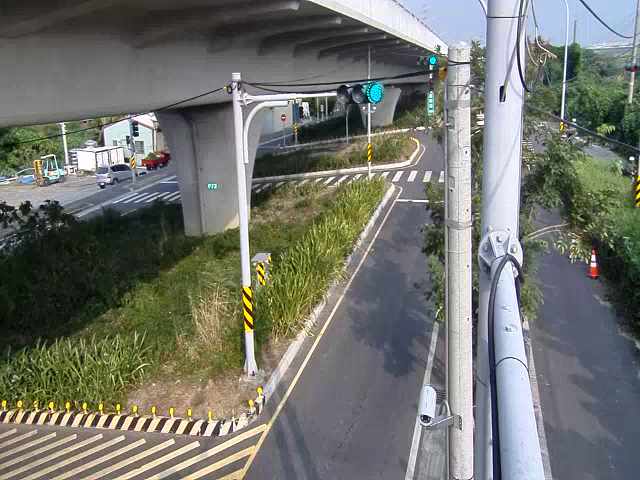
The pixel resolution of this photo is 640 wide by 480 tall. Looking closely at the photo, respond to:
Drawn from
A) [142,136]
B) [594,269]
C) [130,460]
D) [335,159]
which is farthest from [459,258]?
[142,136]

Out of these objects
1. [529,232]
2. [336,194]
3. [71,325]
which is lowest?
[71,325]

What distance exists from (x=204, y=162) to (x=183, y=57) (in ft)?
21.4

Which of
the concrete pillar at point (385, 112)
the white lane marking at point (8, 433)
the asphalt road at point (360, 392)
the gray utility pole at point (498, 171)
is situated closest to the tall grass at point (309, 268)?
the asphalt road at point (360, 392)

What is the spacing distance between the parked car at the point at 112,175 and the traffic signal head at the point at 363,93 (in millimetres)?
36405

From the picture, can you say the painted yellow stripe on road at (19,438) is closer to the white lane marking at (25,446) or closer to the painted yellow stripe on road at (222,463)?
the white lane marking at (25,446)

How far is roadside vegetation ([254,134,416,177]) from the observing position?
33.9 metres

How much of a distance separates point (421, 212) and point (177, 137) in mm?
9223

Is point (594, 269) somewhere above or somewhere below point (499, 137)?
below

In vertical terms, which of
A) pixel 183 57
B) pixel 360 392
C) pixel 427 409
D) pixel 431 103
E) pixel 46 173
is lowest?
pixel 360 392

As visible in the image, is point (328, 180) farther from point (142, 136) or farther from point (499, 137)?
point (142, 136)

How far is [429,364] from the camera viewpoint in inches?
448

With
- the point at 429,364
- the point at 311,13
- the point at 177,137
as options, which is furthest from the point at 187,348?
the point at 177,137

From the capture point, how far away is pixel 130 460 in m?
9.12

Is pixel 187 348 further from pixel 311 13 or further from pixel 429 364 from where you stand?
pixel 311 13
